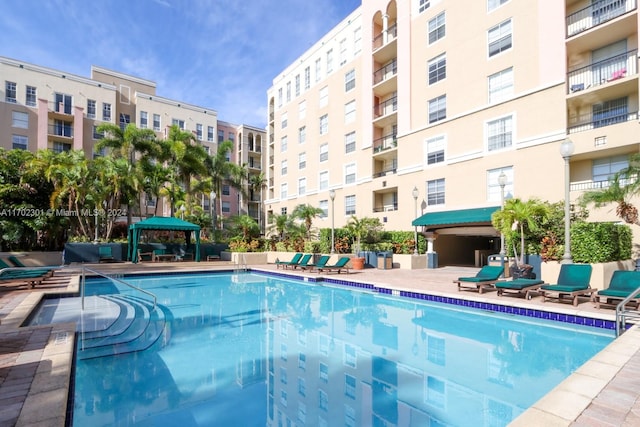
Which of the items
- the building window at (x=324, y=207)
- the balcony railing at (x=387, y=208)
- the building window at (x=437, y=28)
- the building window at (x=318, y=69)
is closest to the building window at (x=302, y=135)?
the building window at (x=318, y=69)

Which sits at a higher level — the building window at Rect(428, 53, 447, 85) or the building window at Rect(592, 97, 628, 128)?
the building window at Rect(428, 53, 447, 85)

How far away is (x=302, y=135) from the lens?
36906 millimetres

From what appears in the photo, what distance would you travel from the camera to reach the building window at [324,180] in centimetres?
3281

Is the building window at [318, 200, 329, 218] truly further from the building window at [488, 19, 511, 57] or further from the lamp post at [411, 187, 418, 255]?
the building window at [488, 19, 511, 57]

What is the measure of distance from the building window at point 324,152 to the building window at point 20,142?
3159 cm

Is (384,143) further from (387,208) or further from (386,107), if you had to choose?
(387,208)

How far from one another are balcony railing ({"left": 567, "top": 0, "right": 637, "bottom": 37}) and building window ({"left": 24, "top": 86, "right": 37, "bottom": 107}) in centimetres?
4822

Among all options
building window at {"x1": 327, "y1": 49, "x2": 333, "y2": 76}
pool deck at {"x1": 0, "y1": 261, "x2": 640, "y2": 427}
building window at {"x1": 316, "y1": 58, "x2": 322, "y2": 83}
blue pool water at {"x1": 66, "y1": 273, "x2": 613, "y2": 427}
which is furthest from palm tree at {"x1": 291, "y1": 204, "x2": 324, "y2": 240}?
pool deck at {"x1": 0, "y1": 261, "x2": 640, "y2": 427}

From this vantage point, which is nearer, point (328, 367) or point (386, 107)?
point (328, 367)

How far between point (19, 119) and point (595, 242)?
49563 millimetres

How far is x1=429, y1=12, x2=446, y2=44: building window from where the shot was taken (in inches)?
907

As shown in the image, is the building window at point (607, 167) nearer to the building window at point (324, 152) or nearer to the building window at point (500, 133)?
the building window at point (500, 133)

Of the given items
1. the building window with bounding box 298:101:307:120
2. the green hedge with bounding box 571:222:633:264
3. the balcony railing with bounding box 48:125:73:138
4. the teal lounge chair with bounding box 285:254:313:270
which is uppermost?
the building window with bounding box 298:101:307:120

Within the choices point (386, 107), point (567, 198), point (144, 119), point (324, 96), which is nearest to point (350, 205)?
point (386, 107)
